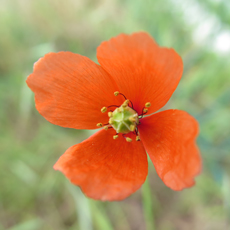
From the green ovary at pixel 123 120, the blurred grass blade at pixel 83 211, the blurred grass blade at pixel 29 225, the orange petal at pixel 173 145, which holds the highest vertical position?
the orange petal at pixel 173 145

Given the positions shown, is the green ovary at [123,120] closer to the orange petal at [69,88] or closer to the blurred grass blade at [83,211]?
the orange petal at [69,88]

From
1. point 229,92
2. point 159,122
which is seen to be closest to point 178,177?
point 159,122

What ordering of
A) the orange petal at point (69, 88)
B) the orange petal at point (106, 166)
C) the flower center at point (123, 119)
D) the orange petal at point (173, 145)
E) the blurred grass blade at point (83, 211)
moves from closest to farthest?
the orange petal at point (173, 145) → the orange petal at point (106, 166) → the orange petal at point (69, 88) → the flower center at point (123, 119) → the blurred grass blade at point (83, 211)

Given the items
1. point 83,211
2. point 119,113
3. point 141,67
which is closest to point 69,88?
point 119,113

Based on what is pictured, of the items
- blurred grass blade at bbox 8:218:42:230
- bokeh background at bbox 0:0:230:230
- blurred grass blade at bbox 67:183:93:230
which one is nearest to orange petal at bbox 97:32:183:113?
bokeh background at bbox 0:0:230:230

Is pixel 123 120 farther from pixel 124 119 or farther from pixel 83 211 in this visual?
pixel 83 211

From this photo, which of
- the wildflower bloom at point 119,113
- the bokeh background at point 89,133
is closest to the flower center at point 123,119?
the wildflower bloom at point 119,113
